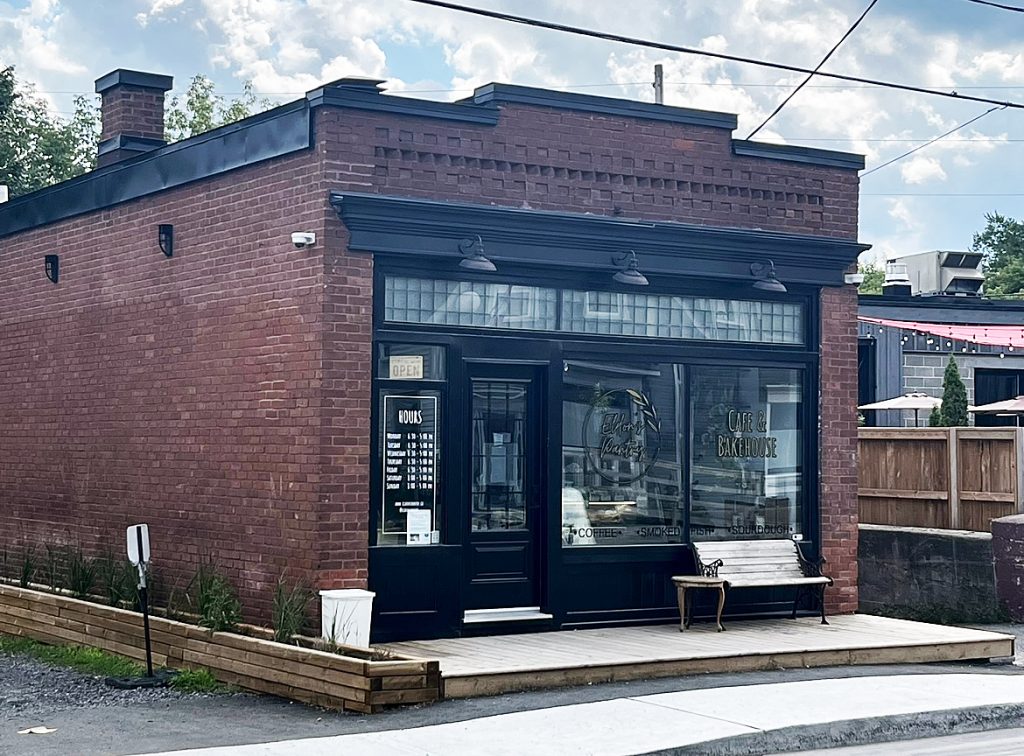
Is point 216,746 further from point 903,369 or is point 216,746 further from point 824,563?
point 903,369

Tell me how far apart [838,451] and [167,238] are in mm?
7367

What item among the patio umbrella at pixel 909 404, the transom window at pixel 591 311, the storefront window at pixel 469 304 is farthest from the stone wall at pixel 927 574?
the storefront window at pixel 469 304

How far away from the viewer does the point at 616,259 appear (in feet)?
46.4

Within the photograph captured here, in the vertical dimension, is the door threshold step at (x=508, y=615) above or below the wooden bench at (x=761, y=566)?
below

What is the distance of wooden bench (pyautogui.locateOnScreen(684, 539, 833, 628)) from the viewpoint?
14336 millimetres

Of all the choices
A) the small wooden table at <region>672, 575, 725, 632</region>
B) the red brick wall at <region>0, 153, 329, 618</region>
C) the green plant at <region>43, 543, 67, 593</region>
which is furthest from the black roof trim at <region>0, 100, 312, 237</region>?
the small wooden table at <region>672, 575, 725, 632</region>

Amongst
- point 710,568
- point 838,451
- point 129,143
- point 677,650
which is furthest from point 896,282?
point 677,650

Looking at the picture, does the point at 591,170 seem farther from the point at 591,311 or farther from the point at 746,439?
the point at 746,439

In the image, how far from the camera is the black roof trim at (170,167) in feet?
43.3

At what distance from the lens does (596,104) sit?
46.4 ft

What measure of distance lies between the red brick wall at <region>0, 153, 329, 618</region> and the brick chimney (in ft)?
3.71

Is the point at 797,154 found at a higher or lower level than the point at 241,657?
higher

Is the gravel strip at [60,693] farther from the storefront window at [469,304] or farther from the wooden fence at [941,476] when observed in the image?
the wooden fence at [941,476]

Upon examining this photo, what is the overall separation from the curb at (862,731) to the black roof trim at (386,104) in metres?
6.34
